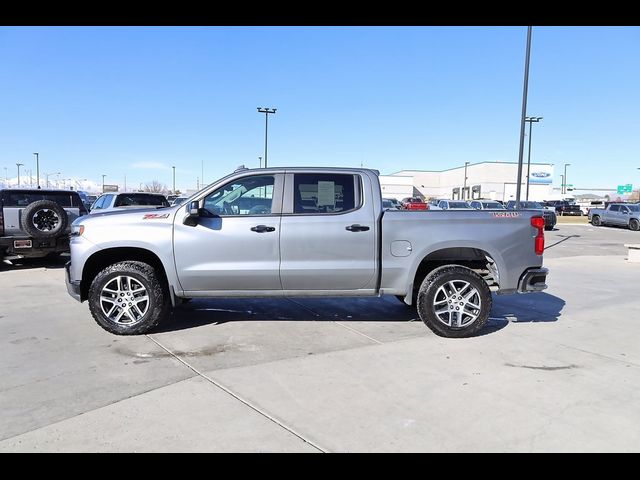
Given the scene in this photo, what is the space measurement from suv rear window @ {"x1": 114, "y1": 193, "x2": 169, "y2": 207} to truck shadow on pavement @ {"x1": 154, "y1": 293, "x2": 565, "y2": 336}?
17.2 ft

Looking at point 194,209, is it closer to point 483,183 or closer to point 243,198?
point 243,198

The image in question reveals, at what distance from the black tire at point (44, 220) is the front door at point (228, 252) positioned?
548 centimetres

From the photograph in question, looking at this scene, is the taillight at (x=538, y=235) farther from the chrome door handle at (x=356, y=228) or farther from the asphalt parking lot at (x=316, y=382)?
the chrome door handle at (x=356, y=228)

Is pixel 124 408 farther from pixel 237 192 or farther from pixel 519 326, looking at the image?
pixel 519 326

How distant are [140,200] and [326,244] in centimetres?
797

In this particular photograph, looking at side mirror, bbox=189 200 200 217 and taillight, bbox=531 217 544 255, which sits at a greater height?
side mirror, bbox=189 200 200 217

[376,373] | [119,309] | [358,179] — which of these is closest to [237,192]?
[358,179]

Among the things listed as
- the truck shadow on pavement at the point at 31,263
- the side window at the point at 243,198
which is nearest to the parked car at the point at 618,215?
the side window at the point at 243,198

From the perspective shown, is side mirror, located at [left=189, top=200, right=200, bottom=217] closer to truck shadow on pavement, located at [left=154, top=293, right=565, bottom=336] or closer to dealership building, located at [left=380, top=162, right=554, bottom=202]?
truck shadow on pavement, located at [left=154, top=293, right=565, bottom=336]

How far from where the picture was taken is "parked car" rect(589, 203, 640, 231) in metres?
29.2

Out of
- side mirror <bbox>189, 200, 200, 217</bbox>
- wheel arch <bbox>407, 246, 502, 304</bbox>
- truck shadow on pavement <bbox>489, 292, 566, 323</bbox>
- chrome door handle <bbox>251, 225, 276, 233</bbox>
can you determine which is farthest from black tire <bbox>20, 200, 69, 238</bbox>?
truck shadow on pavement <bbox>489, 292, 566, 323</bbox>

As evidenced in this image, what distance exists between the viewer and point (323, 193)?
5.42m

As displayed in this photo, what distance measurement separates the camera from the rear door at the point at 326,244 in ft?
17.2

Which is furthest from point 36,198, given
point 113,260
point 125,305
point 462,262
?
point 462,262
